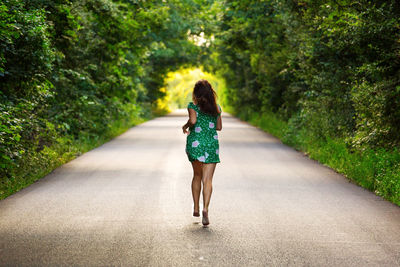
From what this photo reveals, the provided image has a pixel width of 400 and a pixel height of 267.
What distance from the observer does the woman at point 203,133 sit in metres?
7.72

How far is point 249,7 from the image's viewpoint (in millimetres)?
24828

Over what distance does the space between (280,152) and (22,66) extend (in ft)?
29.7

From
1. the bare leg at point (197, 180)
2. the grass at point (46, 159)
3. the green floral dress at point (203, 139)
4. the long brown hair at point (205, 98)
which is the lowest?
the grass at point (46, 159)

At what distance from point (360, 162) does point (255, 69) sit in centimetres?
1981

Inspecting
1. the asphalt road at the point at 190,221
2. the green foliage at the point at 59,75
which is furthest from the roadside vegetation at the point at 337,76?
the green foliage at the point at 59,75

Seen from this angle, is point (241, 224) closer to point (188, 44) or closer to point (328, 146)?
point (328, 146)

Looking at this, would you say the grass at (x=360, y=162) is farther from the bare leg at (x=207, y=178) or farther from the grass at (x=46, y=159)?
the grass at (x=46, y=159)

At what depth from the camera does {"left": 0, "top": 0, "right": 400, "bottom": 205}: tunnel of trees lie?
35.2 ft

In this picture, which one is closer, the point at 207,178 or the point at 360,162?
the point at 207,178

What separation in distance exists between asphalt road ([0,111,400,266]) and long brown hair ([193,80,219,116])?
4.99 ft

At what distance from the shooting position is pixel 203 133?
7824 millimetres

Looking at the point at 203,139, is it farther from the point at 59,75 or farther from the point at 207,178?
the point at 59,75

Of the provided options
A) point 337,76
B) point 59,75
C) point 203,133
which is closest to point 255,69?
point 337,76

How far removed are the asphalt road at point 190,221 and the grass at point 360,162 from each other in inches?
11.4
